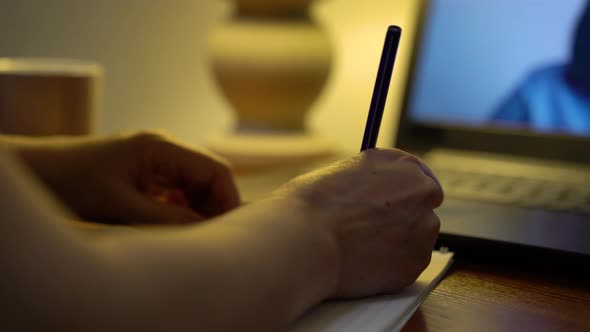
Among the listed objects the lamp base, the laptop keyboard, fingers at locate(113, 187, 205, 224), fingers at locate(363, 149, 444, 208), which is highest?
fingers at locate(363, 149, 444, 208)

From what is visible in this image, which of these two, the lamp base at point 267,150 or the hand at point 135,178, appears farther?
the lamp base at point 267,150

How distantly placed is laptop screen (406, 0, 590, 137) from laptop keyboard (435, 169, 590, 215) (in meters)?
0.13

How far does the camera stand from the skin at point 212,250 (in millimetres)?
194

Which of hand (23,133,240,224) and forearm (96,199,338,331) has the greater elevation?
forearm (96,199,338,331)

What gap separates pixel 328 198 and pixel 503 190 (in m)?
0.36

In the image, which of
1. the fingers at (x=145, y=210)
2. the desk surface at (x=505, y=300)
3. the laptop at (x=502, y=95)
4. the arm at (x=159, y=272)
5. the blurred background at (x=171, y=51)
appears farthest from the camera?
the blurred background at (x=171, y=51)

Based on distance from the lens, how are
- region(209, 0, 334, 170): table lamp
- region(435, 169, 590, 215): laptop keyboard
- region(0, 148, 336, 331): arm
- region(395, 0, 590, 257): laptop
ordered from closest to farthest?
region(0, 148, 336, 331): arm
region(435, 169, 590, 215): laptop keyboard
region(395, 0, 590, 257): laptop
region(209, 0, 334, 170): table lamp

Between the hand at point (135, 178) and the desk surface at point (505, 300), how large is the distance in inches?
7.3

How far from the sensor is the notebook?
0.95 feet

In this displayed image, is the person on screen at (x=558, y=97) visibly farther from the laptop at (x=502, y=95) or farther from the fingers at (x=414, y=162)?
the fingers at (x=414, y=162)

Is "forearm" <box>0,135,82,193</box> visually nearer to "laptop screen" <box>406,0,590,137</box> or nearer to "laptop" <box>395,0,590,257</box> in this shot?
"laptop" <box>395,0,590,257</box>

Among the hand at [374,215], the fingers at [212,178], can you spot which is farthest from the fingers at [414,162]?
the fingers at [212,178]

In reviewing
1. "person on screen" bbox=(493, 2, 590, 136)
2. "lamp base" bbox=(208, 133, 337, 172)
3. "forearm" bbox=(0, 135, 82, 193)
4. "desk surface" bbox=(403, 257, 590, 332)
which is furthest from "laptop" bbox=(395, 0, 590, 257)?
"forearm" bbox=(0, 135, 82, 193)

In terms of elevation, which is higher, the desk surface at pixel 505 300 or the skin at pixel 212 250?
the skin at pixel 212 250
